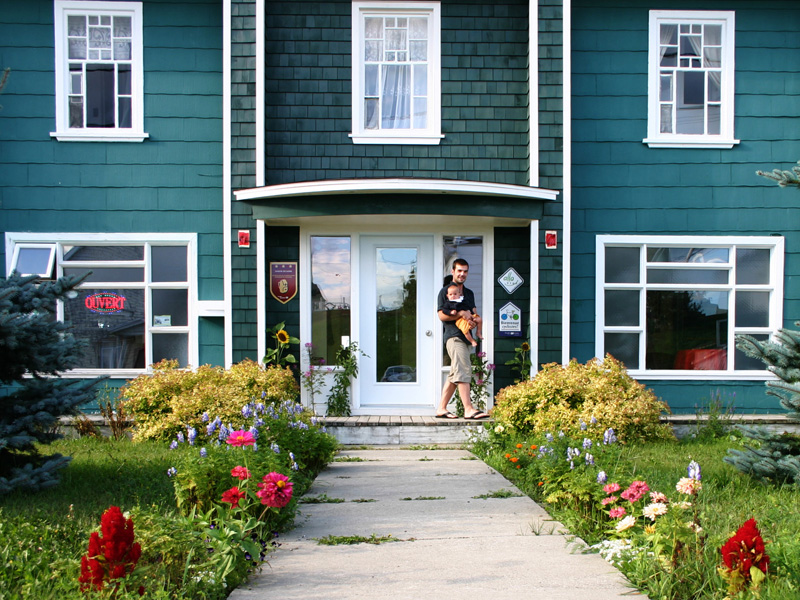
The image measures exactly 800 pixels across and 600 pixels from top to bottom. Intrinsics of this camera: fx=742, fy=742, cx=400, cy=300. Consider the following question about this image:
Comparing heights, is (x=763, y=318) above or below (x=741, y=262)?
below

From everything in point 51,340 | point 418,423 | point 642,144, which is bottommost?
point 418,423

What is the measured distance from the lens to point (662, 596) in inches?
131

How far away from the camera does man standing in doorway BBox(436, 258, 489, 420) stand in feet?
27.2

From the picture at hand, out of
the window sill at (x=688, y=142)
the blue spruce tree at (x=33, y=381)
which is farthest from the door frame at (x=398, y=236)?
the blue spruce tree at (x=33, y=381)

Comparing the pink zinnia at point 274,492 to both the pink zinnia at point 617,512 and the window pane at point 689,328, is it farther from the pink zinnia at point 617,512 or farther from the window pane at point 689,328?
the window pane at point 689,328

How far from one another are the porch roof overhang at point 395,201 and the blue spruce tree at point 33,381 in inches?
140

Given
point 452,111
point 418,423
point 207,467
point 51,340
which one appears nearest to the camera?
point 207,467

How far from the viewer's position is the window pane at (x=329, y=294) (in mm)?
9117

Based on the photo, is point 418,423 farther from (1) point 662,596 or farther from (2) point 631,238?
(1) point 662,596

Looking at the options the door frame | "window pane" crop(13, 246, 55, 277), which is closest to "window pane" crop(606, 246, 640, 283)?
the door frame

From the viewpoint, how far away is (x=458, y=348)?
8.28 metres

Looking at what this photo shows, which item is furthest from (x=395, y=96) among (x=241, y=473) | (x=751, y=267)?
(x=241, y=473)

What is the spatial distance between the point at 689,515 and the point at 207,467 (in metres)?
2.71

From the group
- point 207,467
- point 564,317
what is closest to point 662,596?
point 207,467
